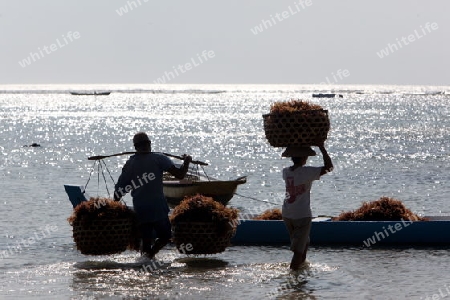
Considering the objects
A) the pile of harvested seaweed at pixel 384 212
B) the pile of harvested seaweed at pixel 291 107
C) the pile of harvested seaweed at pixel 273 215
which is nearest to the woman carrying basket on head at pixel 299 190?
the pile of harvested seaweed at pixel 291 107

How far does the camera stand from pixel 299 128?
14656mm

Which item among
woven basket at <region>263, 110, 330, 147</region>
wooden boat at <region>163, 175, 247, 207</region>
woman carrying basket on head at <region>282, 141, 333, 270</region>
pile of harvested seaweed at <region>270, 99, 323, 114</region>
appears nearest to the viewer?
woman carrying basket on head at <region>282, 141, 333, 270</region>

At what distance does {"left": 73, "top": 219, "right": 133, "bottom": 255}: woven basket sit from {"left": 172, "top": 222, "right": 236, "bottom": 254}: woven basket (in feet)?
3.02

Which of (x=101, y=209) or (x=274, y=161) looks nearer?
(x=101, y=209)

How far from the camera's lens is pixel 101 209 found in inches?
630

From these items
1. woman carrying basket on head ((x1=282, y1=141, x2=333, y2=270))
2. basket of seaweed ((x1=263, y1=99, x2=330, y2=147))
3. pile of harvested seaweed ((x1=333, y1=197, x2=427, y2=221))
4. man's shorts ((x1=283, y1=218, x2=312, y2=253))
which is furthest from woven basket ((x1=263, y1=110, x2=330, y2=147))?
pile of harvested seaweed ((x1=333, y1=197, x2=427, y2=221))

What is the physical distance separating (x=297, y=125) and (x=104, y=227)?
12.1 ft

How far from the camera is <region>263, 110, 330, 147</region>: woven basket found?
14.6 meters

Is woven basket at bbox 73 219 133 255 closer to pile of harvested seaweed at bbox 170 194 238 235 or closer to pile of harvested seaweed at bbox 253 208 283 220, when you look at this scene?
pile of harvested seaweed at bbox 170 194 238 235

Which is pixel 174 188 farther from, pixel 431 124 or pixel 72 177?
pixel 431 124

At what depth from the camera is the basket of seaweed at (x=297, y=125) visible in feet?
48.0

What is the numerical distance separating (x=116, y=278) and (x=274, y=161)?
49193mm

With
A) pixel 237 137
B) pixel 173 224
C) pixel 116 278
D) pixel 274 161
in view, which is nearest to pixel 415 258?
pixel 173 224

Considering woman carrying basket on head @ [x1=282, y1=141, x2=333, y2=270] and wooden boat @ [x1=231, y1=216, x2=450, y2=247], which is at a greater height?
woman carrying basket on head @ [x1=282, y1=141, x2=333, y2=270]
